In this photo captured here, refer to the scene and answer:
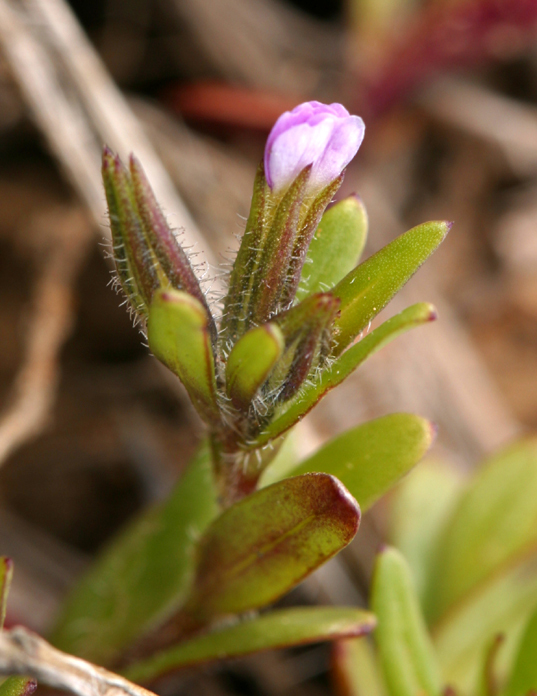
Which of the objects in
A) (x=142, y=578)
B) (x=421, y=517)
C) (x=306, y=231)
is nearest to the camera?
(x=306, y=231)

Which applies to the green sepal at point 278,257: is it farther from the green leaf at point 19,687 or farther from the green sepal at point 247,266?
the green leaf at point 19,687

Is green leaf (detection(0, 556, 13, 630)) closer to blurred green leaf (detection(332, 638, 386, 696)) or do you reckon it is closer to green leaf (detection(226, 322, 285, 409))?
green leaf (detection(226, 322, 285, 409))

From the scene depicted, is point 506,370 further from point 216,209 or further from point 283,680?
point 283,680

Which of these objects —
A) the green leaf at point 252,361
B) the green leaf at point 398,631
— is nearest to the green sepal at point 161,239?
the green leaf at point 252,361

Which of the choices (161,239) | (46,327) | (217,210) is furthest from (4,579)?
(217,210)

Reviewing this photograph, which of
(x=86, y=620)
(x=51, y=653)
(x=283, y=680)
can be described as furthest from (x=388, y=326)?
(x=283, y=680)

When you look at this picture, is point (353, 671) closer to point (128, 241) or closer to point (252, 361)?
point (252, 361)
